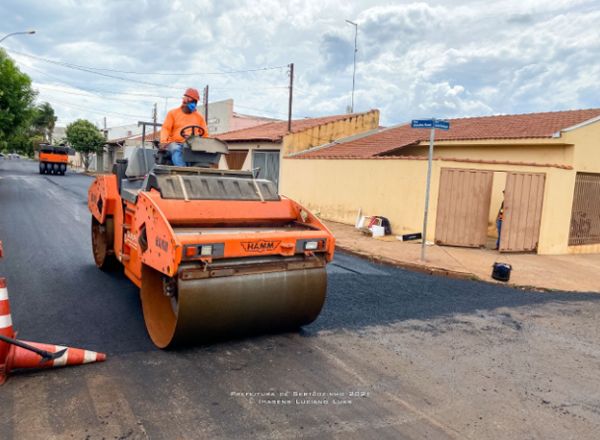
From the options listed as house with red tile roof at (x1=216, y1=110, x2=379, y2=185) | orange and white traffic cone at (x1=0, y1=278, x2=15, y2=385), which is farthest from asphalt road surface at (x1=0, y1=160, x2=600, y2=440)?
house with red tile roof at (x1=216, y1=110, x2=379, y2=185)

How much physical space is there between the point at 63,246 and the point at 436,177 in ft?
26.8

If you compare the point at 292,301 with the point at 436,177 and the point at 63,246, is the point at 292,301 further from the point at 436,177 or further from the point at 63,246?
the point at 436,177

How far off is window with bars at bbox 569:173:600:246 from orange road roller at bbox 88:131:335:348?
31.0ft

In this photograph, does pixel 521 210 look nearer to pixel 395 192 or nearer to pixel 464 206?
pixel 464 206

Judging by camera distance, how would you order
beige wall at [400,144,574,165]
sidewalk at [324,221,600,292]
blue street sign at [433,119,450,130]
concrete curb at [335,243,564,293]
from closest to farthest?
1. concrete curb at [335,243,564,293]
2. sidewalk at [324,221,600,292]
3. blue street sign at [433,119,450,130]
4. beige wall at [400,144,574,165]

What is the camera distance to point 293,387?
378 cm

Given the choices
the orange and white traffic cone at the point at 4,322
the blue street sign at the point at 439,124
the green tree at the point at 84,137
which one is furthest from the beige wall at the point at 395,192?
the green tree at the point at 84,137

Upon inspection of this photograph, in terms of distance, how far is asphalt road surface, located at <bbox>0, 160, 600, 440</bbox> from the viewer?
10.6 ft

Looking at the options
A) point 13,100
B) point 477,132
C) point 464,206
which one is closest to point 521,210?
point 464,206

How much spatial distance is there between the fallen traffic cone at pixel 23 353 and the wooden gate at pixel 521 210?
9421mm

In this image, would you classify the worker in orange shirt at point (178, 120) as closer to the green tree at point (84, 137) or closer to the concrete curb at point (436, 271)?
the concrete curb at point (436, 271)

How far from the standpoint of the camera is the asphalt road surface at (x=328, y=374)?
128 inches

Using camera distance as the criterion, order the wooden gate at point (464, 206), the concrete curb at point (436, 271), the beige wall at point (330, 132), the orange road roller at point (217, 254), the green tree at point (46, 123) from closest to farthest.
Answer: the orange road roller at point (217, 254), the concrete curb at point (436, 271), the wooden gate at point (464, 206), the beige wall at point (330, 132), the green tree at point (46, 123)

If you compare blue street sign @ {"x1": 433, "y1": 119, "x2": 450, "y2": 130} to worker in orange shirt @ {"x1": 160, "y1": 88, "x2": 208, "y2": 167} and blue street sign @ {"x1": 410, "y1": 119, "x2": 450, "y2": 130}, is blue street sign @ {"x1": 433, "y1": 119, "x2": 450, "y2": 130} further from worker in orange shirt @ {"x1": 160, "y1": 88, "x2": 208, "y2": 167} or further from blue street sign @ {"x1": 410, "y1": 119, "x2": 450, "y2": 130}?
worker in orange shirt @ {"x1": 160, "y1": 88, "x2": 208, "y2": 167}
